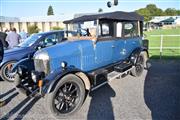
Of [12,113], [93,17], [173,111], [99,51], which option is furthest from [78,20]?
[173,111]

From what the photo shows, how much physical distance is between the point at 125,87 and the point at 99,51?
1446mm

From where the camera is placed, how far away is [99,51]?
18.3 feet

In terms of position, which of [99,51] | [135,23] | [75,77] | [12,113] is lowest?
[12,113]

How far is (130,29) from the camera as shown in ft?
22.6

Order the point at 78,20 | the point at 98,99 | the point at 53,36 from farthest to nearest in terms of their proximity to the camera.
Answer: the point at 53,36, the point at 78,20, the point at 98,99

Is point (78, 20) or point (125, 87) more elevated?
point (78, 20)

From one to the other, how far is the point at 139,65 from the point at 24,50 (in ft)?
13.7

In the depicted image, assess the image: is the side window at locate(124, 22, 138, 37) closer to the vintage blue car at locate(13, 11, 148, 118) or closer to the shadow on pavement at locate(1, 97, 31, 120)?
the vintage blue car at locate(13, 11, 148, 118)

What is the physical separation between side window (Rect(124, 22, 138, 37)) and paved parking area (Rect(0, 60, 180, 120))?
152cm

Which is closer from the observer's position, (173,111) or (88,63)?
(173,111)

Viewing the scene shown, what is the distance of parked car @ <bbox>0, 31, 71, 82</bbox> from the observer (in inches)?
287

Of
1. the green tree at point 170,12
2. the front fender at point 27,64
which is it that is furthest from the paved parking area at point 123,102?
the green tree at point 170,12

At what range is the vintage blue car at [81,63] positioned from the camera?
4.45 m

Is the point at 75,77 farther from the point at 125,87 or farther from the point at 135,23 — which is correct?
the point at 135,23
